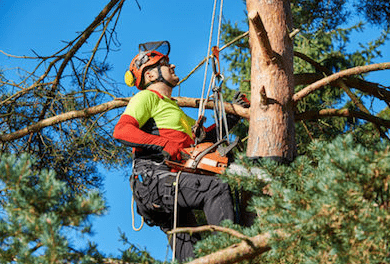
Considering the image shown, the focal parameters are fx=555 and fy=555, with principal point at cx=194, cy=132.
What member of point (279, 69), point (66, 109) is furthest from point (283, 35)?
point (66, 109)

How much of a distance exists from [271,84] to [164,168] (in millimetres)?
1016

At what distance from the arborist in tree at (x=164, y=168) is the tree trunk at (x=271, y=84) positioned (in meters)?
0.50

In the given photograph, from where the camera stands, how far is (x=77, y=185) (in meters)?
6.04

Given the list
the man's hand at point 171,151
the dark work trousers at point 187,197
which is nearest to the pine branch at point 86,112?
the man's hand at point 171,151

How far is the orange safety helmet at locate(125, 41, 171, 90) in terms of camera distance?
4.62 meters

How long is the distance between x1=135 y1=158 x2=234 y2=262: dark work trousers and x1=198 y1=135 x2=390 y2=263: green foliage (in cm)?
103

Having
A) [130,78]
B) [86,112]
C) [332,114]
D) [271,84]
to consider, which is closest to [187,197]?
[271,84]

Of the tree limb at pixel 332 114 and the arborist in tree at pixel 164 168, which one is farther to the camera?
the tree limb at pixel 332 114

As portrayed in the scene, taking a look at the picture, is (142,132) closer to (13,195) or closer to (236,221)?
(236,221)

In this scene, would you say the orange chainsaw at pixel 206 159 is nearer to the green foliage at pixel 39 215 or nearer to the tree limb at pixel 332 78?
the tree limb at pixel 332 78

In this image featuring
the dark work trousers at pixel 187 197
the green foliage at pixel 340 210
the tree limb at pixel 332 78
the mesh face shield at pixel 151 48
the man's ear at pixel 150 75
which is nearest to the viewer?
the green foliage at pixel 340 210

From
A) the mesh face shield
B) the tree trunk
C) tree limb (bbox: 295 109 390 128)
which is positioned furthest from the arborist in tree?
tree limb (bbox: 295 109 390 128)

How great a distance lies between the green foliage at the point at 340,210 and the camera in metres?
2.17

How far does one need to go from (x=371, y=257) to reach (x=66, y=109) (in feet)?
14.2
